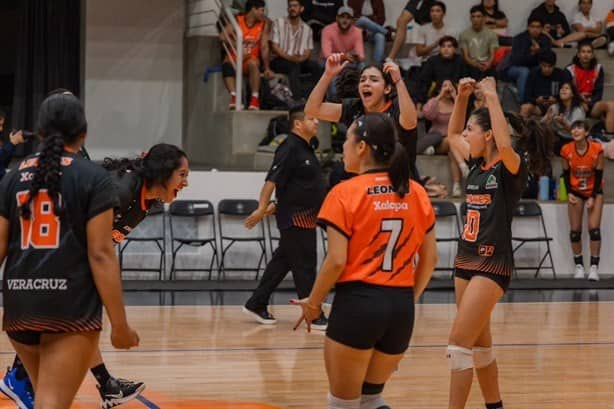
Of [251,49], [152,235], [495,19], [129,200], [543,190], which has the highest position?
[495,19]

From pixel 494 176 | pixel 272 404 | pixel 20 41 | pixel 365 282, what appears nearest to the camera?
pixel 365 282

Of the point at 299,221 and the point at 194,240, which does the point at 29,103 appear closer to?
the point at 194,240

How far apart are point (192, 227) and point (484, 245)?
24.4 ft

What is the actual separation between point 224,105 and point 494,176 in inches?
369

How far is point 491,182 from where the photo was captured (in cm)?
557

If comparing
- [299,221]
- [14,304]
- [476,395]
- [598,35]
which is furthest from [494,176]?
[598,35]

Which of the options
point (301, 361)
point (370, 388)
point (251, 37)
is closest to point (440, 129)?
point (251, 37)

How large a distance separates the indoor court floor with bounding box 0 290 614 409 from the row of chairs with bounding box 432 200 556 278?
6.59 feet

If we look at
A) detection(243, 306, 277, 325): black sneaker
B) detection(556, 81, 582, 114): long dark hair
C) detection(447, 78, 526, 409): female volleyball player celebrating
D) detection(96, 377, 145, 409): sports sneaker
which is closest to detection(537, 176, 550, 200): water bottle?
detection(556, 81, 582, 114): long dark hair

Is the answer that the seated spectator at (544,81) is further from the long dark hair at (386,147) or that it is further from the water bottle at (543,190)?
the long dark hair at (386,147)

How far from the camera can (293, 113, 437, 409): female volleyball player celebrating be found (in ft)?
14.0

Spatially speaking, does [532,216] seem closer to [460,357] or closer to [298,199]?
[298,199]

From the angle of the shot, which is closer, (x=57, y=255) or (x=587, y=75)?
(x=57, y=255)

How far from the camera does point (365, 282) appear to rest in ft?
14.1
